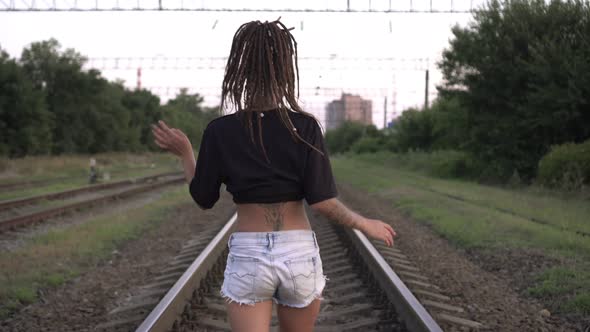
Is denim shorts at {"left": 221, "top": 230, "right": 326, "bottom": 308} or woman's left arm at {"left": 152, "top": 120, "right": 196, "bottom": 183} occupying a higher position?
woman's left arm at {"left": 152, "top": 120, "right": 196, "bottom": 183}

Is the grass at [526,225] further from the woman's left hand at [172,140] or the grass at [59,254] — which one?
the grass at [59,254]

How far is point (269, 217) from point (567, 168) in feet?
63.4

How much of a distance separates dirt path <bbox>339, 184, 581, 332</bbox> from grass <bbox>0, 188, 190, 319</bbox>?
454 cm

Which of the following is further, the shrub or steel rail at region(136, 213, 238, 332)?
the shrub

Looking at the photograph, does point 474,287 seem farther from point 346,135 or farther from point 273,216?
point 346,135

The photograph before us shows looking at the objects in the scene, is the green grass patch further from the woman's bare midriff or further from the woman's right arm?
the woman's bare midriff

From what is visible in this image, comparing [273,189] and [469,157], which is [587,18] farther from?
[273,189]

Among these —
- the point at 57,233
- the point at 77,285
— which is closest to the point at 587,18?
the point at 57,233

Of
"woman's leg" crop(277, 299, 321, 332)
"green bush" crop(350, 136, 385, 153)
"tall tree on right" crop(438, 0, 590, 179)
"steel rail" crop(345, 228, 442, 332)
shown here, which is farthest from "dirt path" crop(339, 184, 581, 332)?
"green bush" crop(350, 136, 385, 153)

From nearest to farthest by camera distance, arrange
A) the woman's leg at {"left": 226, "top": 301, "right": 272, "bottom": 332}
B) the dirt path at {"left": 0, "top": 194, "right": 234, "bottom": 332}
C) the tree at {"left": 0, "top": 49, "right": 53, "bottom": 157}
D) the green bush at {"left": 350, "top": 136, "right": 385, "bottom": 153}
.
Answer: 1. the woman's leg at {"left": 226, "top": 301, "right": 272, "bottom": 332}
2. the dirt path at {"left": 0, "top": 194, "right": 234, "bottom": 332}
3. the tree at {"left": 0, "top": 49, "right": 53, "bottom": 157}
4. the green bush at {"left": 350, "top": 136, "right": 385, "bottom": 153}

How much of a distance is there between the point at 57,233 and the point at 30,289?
4430 mm

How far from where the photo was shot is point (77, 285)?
7.88 metres

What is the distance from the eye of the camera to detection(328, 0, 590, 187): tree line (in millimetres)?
23188

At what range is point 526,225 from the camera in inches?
474
